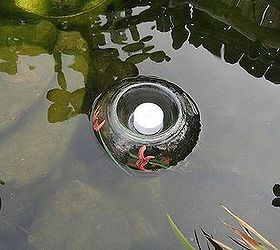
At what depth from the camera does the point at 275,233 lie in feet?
5.15

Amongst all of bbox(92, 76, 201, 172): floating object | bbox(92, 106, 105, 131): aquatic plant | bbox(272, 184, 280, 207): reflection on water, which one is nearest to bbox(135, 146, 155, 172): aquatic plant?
bbox(92, 76, 201, 172): floating object

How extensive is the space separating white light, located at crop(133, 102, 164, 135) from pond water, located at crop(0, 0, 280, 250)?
16 centimetres

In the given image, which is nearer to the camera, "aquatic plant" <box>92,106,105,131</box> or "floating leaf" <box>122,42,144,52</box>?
"aquatic plant" <box>92,106,105,131</box>

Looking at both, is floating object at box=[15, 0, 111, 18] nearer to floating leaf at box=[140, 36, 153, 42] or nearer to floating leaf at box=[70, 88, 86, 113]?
floating leaf at box=[140, 36, 153, 42]

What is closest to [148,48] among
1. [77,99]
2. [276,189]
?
[77,99]

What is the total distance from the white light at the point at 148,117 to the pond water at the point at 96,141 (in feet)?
0.54

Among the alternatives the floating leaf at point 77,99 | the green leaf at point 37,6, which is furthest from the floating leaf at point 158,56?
the green leaf at point 37,6

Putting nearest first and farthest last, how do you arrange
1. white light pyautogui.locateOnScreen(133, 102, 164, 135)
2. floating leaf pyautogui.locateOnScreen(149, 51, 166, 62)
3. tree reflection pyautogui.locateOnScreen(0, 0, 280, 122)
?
1. white light pyautogui.locateOnScreen(133, 102, 164, 135)
2. tree reflection pyautogui.locateOnScreen(0, 0, 280, 122)
3. floating leaf pyautogui.locateOnScreen(149, 51, 166, 62)

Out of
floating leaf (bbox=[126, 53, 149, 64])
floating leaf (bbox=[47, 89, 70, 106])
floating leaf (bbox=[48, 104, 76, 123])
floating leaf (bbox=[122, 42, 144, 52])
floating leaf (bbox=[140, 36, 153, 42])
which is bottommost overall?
floating leaf (bbox=[48, 104, 76, 123])

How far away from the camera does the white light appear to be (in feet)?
5.01

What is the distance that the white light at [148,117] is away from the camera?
1527 mm

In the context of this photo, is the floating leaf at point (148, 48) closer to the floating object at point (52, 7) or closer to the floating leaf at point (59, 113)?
the floating object at point (52, 7)

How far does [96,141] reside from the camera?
1.68 meters

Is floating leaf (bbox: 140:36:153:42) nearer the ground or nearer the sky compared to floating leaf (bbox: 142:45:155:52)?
nearer the sky
